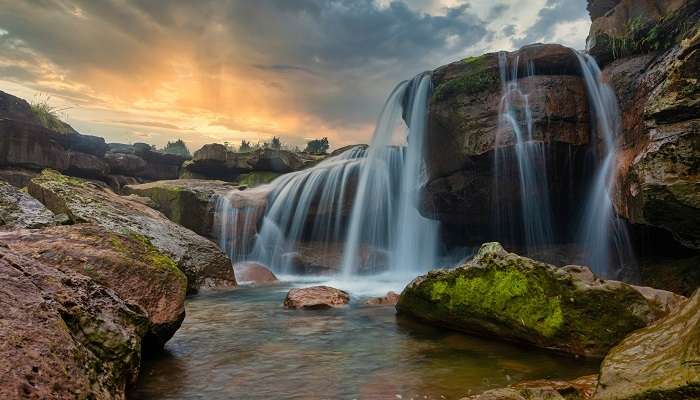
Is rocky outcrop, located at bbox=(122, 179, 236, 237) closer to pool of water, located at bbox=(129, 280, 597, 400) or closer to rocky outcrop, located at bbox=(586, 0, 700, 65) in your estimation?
pool of water, located at bbox=(129, 280, 597, 400)

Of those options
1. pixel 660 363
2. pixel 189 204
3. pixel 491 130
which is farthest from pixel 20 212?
pixel 491 130

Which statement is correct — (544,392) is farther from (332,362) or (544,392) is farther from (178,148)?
(178,148)

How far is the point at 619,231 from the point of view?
441 inches

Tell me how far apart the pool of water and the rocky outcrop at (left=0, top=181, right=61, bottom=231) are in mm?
4230

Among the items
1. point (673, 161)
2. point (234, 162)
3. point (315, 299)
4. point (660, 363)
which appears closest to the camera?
point (660, 363)

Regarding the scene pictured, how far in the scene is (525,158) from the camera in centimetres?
1263

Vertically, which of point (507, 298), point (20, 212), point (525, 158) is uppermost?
point (525, 158)

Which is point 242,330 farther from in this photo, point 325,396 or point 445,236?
point 445,236

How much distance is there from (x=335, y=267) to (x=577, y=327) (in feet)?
42.6

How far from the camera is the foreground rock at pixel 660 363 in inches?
122

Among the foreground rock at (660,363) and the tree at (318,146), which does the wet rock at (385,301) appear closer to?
the foreground rock at (660,363)

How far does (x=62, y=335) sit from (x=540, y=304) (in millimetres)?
5648

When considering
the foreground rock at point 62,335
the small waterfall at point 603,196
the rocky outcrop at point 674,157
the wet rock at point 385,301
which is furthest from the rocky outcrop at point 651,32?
the foreground rock at point 62,335

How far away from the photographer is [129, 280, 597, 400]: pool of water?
15.0 ft
